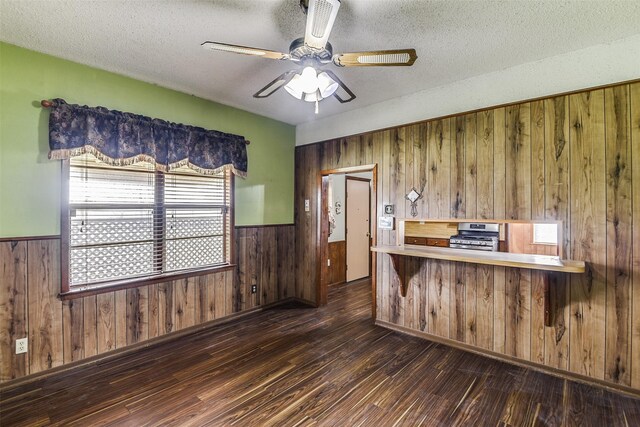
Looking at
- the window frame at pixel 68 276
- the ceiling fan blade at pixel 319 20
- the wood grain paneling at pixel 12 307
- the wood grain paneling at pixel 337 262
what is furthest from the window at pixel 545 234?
the wood grain paneling at pixel 12 307

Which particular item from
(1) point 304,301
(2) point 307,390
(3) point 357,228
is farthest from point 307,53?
(3) point 357,228

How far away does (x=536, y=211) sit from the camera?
2.59 meters

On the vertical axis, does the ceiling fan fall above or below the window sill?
above

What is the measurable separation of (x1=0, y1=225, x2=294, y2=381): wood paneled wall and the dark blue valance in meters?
0.85

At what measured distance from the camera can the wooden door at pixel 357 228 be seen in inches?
220

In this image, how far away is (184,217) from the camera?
11.0ft

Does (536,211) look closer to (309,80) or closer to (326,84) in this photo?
(326,84)

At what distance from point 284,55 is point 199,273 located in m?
2.56

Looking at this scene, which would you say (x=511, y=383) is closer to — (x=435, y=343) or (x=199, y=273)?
(x=435, y=343)

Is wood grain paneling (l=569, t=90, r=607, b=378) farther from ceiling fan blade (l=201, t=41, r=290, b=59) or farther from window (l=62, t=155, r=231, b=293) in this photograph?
→ window (l=62, t=155, r=231, b=293)

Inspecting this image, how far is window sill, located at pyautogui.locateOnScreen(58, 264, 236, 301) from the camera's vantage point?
2.61m

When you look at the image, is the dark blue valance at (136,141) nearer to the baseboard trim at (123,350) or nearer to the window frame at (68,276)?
the window frame at (68,276)

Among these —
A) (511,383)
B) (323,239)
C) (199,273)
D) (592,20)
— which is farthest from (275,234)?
(592,20)

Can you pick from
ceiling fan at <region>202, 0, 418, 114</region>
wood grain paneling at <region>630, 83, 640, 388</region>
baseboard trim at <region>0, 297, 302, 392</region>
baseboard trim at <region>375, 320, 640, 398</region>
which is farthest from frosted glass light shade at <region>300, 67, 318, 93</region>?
baseboard trim at <region>0, 297, 302, 392</region>
